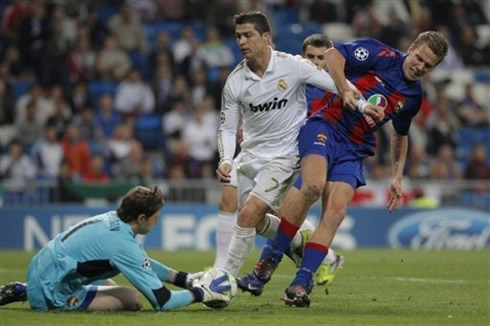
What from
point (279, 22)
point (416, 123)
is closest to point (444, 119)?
point (416, 123)

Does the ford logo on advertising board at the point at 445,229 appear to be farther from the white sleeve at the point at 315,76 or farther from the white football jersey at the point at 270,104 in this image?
the white sleeve at the point at 315,76

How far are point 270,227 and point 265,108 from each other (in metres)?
1.12

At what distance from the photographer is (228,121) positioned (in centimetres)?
1031

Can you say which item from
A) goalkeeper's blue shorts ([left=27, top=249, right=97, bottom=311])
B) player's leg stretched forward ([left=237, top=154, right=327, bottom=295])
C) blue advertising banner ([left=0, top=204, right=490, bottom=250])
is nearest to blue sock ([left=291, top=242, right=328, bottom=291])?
player's leg stretched forward ([left=237, top=154, right=327, bottom=295])

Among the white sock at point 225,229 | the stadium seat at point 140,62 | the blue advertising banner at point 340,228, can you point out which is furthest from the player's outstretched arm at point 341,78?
the stadium seat at point 140,62

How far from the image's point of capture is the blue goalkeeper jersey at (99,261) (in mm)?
8602

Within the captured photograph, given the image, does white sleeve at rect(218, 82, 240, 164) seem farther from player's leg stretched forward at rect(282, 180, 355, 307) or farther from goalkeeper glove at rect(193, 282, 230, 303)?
goalkeeper glove at rect(193, 282, 230, 303)

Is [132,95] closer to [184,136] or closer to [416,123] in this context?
[184,136]

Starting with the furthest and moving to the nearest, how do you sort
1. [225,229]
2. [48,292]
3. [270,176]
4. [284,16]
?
[284,16] → [225,229] → [270,176] → [48,292]

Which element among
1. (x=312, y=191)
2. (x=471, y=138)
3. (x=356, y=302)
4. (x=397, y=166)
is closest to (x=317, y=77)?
(x=312, y=191)

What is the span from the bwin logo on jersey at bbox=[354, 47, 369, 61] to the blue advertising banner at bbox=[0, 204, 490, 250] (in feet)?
31.4

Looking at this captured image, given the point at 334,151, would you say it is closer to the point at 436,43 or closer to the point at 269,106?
the point at 269,106

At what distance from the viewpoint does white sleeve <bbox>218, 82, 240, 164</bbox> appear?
403 inches

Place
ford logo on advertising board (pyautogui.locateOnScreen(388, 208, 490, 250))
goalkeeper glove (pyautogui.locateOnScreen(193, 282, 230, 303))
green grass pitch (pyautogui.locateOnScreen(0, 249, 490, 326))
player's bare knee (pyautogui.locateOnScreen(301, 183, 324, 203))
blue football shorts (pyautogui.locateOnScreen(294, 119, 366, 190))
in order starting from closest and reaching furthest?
green grass pitch (pyautogui.locateOnScreen(0, 249, 490, 326)) → goalkeeper glove (pyautogui.locateOnScreen(193, 282, 230, 303)) → player's bare knee (pyautogui.locateOnScreen(301, 183, 324, 203)) → blue football shorts (pyautogui.locateOnScreen(294, 119, 366, 190)) → ford logo on advertising board (pyautogui.locateOnScreen(388, 208, 490, 250))
